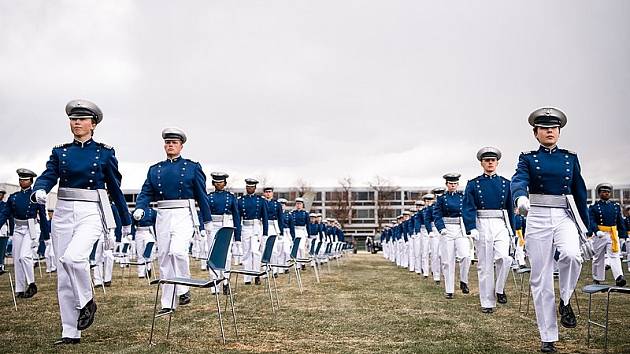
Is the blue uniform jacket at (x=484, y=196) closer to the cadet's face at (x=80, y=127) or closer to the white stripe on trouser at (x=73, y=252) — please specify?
the white stripe on trouser at (x=73, y=252)

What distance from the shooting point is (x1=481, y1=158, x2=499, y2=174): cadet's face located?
10.9 meters

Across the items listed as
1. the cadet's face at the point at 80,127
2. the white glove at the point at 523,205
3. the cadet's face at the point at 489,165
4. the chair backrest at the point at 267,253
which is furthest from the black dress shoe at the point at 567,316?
the cadet's face at the point at 80,127

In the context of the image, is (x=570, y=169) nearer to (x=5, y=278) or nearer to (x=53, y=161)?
(x=53, y=161)

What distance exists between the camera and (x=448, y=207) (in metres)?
14.1

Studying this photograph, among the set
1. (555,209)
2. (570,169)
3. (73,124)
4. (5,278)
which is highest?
(73,124)

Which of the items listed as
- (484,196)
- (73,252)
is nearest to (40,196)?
(73,252)

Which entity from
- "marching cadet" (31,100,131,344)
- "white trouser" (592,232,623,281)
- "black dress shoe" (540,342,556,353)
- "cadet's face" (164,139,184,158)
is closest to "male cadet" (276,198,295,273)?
"white trouser" (592,232,623,281)

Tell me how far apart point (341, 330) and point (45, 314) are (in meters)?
4.65

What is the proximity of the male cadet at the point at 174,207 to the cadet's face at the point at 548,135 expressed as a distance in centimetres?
492

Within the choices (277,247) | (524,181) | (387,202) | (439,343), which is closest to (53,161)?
(439,343)

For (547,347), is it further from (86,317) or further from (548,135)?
(86,317)

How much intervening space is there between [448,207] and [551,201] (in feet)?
22.9

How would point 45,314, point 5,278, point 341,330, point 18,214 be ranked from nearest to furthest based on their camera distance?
1. point 341,330
2. point 45,314
3. point 18,214
4. point 5,278

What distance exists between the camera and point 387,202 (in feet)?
341
